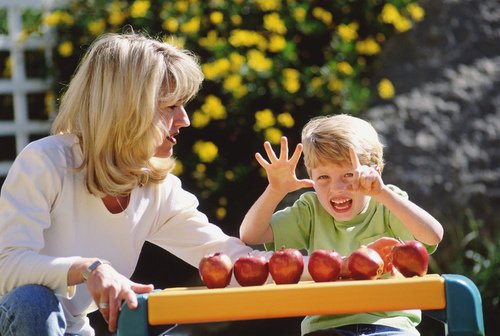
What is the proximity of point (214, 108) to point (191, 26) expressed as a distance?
435mm

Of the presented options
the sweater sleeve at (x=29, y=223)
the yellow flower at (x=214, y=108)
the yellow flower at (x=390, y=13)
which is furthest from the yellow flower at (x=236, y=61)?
the sweater sleeve at (x=29, y=223)

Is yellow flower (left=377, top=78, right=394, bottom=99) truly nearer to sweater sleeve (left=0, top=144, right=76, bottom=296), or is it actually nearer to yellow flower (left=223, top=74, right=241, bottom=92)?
yellow flower (left=223, top=74, right=241, bottom=92)

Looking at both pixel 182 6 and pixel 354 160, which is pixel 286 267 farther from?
pixel 182 6

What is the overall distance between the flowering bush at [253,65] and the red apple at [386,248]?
212 centimetres

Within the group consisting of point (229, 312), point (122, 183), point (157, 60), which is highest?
point (157, 60)

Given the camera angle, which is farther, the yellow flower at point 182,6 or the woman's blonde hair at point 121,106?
the yellow flower at point 182,6

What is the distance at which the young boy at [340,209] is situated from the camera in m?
2.72

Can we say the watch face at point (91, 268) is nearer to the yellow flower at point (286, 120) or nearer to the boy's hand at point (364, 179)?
the boy's hand at point (364, 179)

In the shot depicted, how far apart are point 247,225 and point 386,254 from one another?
0.43 meters

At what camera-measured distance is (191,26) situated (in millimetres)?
4934

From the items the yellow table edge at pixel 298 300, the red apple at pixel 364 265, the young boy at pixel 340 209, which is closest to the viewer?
→ the yellow table edge at pixel 298 300

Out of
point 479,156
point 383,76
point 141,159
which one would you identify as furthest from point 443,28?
point 141,159

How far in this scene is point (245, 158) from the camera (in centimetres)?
485

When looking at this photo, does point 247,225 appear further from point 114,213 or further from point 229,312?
point 229,312
